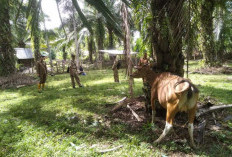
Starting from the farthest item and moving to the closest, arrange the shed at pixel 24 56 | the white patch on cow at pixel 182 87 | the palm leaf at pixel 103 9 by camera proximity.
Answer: the shed at pixel 24 56 → the white patch on cow at pixel 182 87 → the palm leaf at pixel 103 9

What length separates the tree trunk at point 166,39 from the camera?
3.32 metres

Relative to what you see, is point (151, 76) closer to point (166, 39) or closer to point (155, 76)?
point (155, 76)

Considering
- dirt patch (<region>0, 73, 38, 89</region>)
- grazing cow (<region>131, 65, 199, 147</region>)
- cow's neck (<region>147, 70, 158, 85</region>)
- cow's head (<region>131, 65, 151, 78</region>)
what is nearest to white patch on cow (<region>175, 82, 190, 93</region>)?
grazing cow (<region>131, 65, 199, 147</region>)

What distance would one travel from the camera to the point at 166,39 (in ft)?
11.6

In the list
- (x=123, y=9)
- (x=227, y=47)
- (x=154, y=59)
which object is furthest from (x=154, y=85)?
(x=227, y=47)

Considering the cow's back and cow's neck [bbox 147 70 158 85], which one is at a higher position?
cow's neck [bbox 147 70 158 85]

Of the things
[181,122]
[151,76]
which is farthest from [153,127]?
[151,76]

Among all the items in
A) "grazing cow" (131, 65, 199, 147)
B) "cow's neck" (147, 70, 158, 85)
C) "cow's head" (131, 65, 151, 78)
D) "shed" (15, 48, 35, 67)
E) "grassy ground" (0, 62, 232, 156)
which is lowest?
"grassy ground" (0, 62, 232, 156)

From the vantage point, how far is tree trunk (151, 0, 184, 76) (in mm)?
3324

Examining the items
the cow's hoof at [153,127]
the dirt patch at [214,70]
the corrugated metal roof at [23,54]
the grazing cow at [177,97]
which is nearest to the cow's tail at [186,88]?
the grazing cow at [177,97]

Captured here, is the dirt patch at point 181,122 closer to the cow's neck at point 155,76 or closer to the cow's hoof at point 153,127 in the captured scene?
the cow's hoof at point 153,127

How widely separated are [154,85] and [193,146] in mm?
1332

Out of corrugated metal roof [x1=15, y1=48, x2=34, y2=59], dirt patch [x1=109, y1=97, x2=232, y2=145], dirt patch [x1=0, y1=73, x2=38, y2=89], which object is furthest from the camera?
corrugated metal roof [x1=15, y1=48, x2=34, y2=59]

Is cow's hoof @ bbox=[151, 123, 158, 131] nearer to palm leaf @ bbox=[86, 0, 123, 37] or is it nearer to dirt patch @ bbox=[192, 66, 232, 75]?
palm leaf @ bbox=[86, 0, 123, 37]
